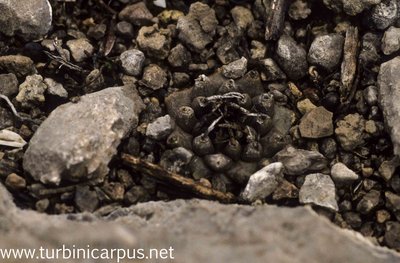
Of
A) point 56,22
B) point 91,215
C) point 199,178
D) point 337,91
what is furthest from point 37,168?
point 337,91

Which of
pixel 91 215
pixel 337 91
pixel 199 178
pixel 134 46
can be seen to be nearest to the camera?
pixel 91 215

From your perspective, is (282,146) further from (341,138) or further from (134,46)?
(134,46)

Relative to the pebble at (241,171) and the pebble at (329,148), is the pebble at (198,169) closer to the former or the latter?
the pebble at (241,171)

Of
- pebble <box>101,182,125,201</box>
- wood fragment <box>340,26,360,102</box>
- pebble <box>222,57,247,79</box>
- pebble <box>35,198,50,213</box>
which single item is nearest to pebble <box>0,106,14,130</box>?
pebble <box>35,198,50,213</box>

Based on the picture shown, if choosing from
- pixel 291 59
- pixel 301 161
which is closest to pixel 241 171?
pixel 301 161

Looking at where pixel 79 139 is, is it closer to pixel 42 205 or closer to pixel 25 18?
pixel 42 205

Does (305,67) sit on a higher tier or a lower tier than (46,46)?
higher

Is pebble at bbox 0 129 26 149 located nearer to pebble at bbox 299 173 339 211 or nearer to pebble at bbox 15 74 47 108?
pebble at bbox 15 74 47 108
